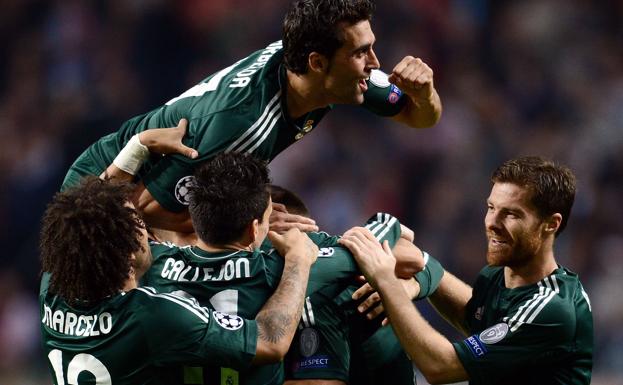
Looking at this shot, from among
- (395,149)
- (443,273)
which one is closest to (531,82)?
(395,149)

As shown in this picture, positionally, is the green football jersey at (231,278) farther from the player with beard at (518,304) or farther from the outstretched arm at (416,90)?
the outstretched arm at (416,90)

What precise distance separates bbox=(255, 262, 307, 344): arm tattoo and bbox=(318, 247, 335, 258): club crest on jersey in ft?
0.79

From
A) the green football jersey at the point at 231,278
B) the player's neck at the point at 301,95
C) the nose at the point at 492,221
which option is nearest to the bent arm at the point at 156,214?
the green football jersey at the point at 231,278

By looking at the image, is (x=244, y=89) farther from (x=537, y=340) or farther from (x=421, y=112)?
(x=537, y=340)

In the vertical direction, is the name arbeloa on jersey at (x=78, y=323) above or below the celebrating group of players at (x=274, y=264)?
below

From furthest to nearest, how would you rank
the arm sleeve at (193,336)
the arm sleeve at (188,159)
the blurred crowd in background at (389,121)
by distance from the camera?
1. the blurred crowd in background at (389,121)
2. the arm sleeve at (188,159)
3. the arm sleeve at (193,336)

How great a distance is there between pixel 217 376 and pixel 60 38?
7.39m

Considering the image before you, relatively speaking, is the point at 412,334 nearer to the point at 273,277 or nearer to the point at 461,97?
the point at 273,277

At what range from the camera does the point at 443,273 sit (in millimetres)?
4398

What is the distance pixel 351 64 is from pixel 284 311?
1.21 m

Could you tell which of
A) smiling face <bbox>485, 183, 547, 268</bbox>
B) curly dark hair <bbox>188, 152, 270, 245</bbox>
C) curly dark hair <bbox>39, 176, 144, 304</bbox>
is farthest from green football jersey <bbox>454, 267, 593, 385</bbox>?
curly dark hair <bbox>39, 176, 144, 304</bbox>

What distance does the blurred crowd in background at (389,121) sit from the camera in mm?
9195

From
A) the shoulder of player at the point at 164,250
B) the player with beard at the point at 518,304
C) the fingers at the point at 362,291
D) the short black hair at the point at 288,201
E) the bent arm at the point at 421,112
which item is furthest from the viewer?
the bent arm at the point at 421,112

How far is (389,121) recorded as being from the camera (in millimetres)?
9875
